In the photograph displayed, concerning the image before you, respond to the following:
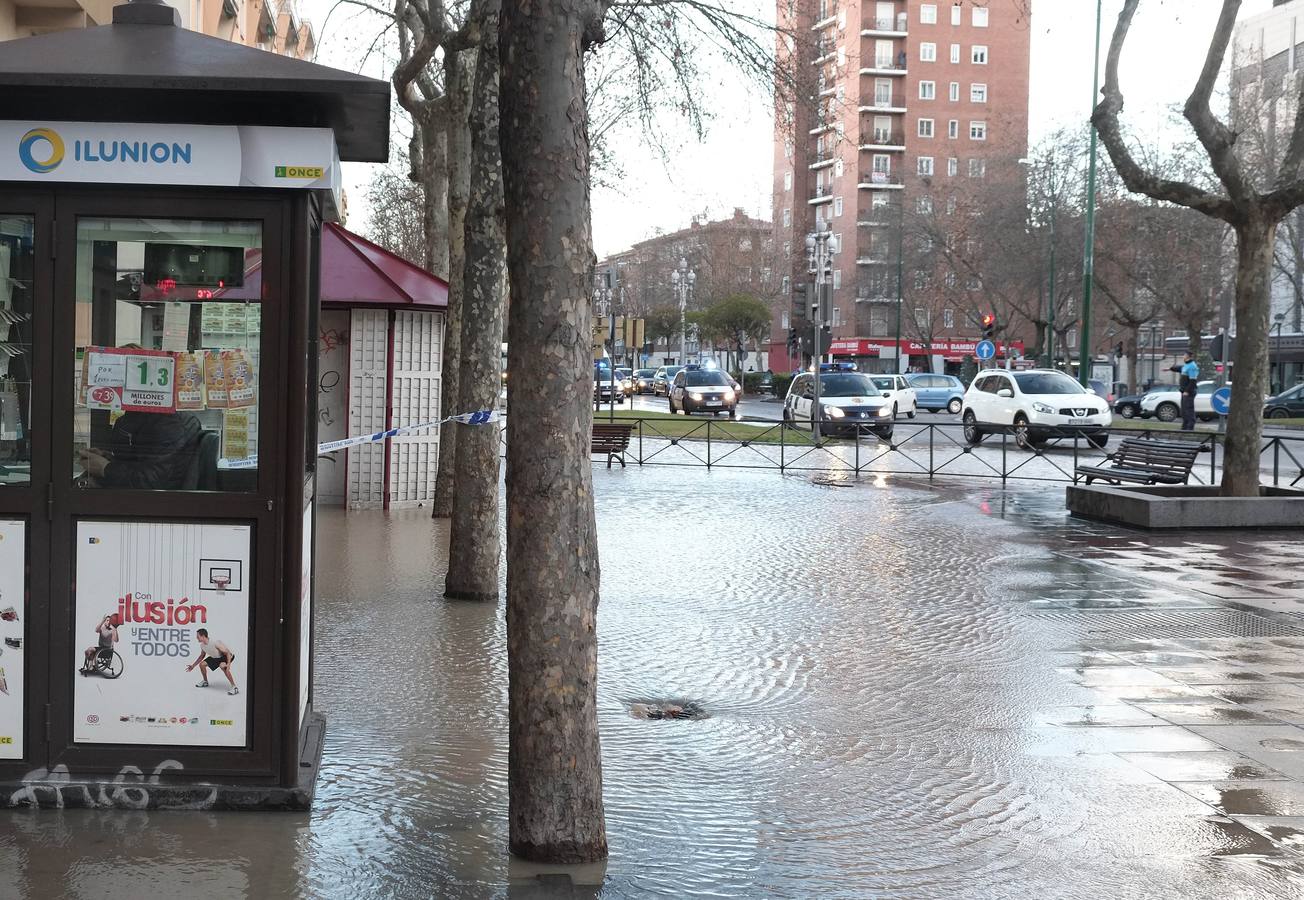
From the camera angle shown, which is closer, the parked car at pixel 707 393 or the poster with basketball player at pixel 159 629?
the poster with basketball player at pixel 159 629

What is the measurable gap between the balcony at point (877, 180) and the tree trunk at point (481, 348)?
83.5 meters

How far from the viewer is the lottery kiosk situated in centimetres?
488

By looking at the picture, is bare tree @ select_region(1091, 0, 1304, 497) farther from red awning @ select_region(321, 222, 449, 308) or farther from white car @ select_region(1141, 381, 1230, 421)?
white car @ select_region(1141, 381, 1230, 421)

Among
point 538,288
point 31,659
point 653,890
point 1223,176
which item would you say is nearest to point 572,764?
point 653,890

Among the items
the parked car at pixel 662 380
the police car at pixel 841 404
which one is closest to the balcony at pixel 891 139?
the parked car at pixel 662 380

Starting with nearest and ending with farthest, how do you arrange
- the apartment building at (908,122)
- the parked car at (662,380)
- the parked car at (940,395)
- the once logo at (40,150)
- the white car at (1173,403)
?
the once logo at (40,150) < the white car at (1173,403) < the parked car at (940,395) < the parked car at (662,380) < the apartment building at (908,122)

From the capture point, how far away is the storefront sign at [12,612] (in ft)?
16.0

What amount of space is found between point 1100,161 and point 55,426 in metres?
51.6

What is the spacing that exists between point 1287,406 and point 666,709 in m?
45.3

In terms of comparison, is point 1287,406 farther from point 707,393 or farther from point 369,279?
point 369,279

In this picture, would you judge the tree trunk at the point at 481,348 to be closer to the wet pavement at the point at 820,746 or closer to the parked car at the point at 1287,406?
the wet pavement at the point at 820,746

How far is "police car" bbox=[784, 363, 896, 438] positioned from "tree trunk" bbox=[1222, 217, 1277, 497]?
1571 centimetres

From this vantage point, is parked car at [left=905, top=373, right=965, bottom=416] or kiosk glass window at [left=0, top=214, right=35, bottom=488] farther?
parked car at [left=905, top=373, right=965, bottom=416]

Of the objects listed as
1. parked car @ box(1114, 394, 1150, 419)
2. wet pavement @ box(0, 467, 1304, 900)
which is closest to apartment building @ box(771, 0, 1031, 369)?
parked car @ box(1114, 394, 1150, 419)
